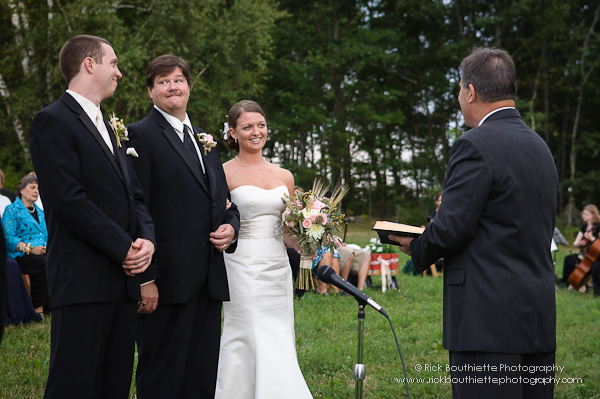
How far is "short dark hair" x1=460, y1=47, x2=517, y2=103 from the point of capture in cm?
313

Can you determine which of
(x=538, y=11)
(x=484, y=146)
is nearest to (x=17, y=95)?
(x=484, y=146)

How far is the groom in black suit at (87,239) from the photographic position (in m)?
3.11

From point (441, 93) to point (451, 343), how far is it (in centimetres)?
3312

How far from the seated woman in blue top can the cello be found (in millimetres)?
10954

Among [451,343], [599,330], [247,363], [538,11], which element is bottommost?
[599,330]

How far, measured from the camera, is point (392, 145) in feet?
113

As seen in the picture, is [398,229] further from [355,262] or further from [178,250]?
[355,262]

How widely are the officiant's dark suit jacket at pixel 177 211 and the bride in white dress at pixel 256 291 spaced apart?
822mm

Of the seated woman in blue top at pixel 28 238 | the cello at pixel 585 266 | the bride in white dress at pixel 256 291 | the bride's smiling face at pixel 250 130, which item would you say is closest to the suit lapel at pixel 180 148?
the bride in white dress at pixel 256 291

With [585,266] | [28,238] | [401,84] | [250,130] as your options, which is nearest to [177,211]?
[250,130]

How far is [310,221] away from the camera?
16.5 ft

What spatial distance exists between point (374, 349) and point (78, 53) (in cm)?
513

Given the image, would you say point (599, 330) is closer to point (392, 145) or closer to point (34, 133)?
point (34, 133)

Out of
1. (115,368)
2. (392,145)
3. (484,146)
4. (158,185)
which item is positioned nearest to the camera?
(484,146)
